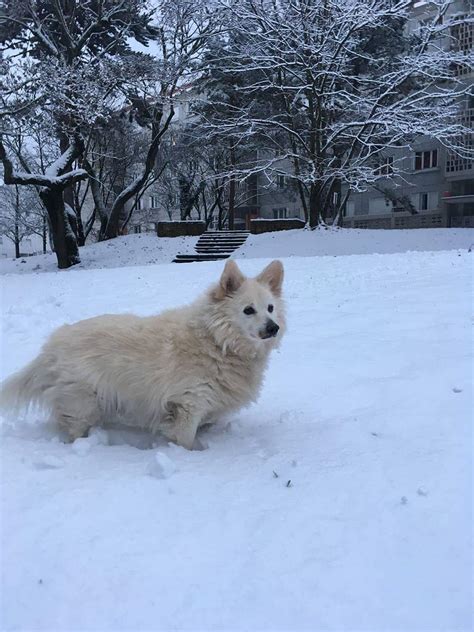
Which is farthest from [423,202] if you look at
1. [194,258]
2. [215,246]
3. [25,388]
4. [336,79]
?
[25,388]

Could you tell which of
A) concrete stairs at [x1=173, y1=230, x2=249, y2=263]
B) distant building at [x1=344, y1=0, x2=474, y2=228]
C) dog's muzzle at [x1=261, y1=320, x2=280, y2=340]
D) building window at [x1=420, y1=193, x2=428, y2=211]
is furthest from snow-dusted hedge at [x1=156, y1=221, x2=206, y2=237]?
dog's muzzle at [x1=261, y1=320, x2=280, y2=340]

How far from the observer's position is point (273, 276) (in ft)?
12.5

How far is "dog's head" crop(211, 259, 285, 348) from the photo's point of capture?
3.47m

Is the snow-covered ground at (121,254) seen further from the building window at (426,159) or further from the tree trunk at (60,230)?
the building window at (426,159)

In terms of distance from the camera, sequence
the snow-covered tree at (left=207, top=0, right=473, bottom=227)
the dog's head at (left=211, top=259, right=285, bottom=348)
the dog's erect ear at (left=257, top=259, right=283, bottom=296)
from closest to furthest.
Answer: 1. the dog's head at (left=211, top=259, right=285, bottom=348)
2. the dog's erect ear at (left=257, top=259, right=283, bottom=296)
3. the snow-covered tree at (left=207, top=0, right=473, bottom=227)

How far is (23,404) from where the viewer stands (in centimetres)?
357

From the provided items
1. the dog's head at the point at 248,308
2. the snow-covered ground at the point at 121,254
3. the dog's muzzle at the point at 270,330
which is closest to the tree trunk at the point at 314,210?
the snow-covered ground at the point at 121,254

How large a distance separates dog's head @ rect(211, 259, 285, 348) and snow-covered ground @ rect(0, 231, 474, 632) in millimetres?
712

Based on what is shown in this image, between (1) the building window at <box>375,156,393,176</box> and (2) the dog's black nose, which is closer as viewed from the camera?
(2) the dog's black nose

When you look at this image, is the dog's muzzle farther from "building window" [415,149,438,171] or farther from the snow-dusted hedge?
"building window" [415,149,438,171]

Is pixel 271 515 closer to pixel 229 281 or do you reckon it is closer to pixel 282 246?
pixel 229 281

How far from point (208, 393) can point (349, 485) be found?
3.80 ft

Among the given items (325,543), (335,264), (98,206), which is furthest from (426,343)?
(98,206)

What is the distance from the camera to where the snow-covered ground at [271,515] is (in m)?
1.84
